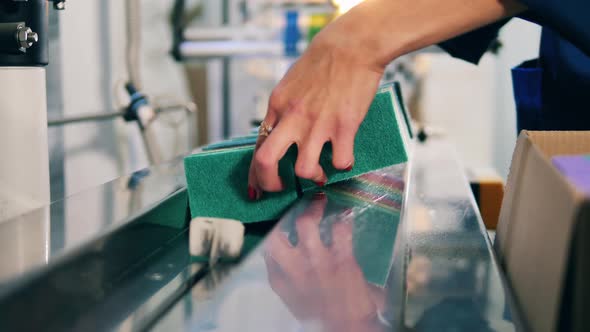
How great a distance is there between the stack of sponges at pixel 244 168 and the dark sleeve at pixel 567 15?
6.5 inches

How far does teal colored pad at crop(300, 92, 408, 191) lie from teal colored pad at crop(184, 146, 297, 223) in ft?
0.20

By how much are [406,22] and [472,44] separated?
348 millimetres

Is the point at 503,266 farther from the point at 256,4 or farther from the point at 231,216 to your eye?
the point at 256,4

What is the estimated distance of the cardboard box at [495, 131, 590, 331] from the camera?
251mm

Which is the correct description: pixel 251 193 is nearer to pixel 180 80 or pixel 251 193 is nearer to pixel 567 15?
pixel 567 15

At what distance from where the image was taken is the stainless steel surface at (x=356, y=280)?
321 millimetres

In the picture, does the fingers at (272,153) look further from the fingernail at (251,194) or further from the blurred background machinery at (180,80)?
the blurred background machinery at (180,80)

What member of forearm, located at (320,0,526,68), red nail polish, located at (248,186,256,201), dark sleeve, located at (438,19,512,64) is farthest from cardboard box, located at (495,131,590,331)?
dark sleeve, located at (438,19,512,64)

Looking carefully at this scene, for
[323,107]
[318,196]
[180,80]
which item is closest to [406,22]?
[323,107]

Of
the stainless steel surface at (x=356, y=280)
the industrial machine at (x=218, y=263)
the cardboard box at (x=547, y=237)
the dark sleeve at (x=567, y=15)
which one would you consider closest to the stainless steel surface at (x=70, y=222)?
the industrial machine at (x=218, y=263)

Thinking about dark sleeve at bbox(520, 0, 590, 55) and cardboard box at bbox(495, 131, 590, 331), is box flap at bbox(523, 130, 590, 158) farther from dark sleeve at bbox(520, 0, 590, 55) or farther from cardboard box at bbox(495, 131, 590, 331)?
dark sleeve at bbox(520, 0, 590, 55)

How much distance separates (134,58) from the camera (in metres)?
1.33

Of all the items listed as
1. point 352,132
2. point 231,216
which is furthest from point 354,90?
point 231,216

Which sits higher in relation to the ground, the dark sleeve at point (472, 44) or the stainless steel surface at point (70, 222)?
the dark sleeve at point (472, 44)
